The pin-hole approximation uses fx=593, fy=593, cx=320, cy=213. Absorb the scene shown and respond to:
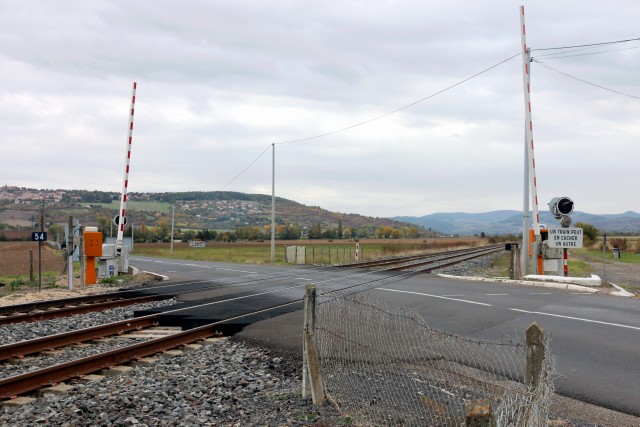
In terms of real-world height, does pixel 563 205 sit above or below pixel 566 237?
above

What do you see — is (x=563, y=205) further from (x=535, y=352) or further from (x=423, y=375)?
(x=535, y=352)

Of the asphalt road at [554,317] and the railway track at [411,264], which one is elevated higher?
the asphalt road at [554,317]

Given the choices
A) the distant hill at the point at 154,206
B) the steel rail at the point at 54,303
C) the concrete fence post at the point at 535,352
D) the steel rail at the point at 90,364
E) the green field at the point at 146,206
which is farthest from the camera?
the green field at the point at 146,206

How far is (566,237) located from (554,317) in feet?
27.8

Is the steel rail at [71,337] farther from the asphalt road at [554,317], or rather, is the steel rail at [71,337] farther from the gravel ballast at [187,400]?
the asphalt road at [554,317]

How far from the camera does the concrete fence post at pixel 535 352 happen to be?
179 inches

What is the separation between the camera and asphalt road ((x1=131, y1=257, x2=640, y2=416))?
25.5 ft

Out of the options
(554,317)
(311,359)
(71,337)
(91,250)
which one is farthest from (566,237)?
(91,250)

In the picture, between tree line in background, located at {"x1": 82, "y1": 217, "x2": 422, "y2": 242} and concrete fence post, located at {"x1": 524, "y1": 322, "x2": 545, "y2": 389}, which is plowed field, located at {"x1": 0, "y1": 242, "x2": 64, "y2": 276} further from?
tree line in background, located at {"x1": 82, "y1": 217, "x2": 422, "y2": 242}

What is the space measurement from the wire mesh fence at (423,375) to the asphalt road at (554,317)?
3.04 ft

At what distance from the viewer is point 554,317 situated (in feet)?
41.0

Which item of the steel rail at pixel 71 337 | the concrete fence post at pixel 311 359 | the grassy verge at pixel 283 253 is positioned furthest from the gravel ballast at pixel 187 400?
the grassy verge at pixel 283 253

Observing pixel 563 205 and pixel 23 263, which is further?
pixel 23 263

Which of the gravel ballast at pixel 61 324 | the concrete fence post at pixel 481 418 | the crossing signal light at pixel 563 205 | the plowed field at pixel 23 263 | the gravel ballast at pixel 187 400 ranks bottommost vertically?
the plowed field at pixel 23 263
